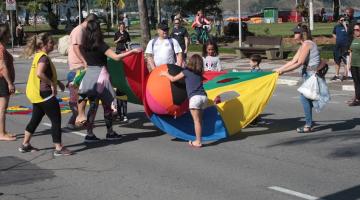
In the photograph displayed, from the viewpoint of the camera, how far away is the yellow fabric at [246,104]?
10.2 metres

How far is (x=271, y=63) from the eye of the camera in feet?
77.3

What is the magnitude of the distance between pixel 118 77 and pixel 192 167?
2913 millimetres

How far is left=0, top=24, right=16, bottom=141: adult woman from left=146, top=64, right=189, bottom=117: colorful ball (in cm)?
213

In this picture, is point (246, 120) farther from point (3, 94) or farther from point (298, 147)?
point (3, 94)

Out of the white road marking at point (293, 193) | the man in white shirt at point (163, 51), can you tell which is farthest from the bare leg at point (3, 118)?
the white road marking at point (293, 193)

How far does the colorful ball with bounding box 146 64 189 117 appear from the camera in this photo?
32.3ft

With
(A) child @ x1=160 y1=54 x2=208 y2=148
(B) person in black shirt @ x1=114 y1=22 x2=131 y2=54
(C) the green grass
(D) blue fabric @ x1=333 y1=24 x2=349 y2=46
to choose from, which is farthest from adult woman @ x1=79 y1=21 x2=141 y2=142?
(C) the green grass

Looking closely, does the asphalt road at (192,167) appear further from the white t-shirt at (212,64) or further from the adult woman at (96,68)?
the white t-shirt at (212,64)

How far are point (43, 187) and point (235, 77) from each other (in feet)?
14.5

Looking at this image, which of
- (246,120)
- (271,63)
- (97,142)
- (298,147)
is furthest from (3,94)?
(271,63)

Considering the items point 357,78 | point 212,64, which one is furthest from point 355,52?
point 212,64

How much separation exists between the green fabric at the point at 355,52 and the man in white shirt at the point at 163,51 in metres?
4.25

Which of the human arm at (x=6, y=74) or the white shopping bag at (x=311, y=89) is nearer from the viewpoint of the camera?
the human arm at (x=6, y=74)

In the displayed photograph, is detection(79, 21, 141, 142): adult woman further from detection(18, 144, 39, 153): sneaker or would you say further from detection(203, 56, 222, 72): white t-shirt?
detection(203, 56, 222, 72): white t-shirt
